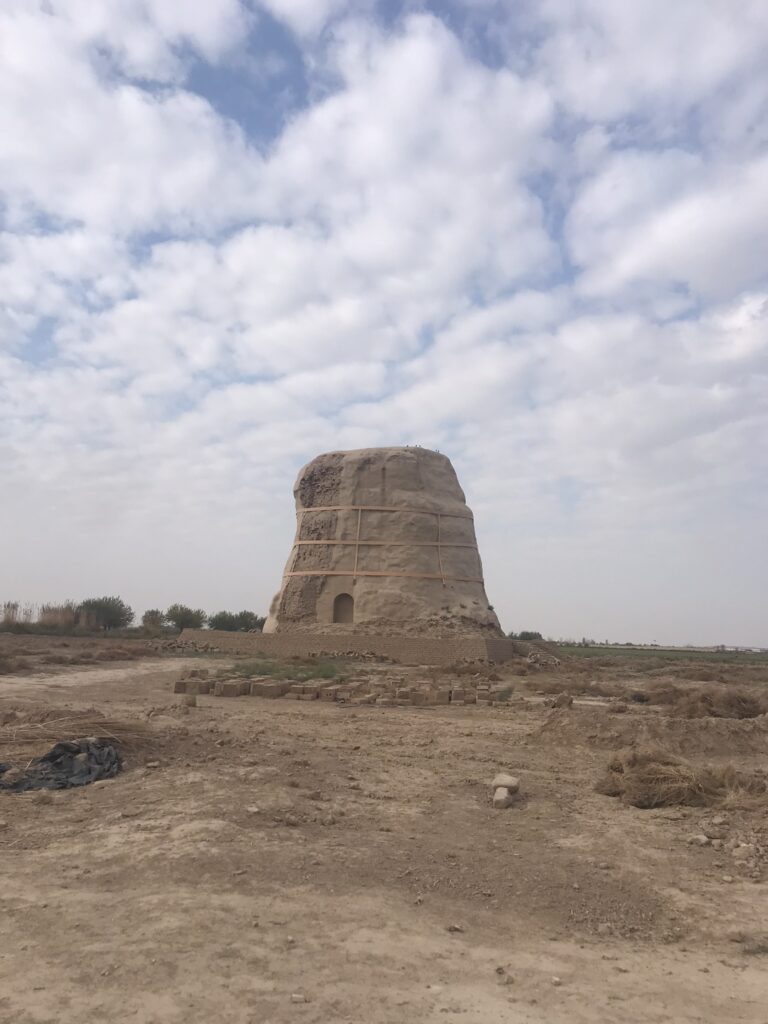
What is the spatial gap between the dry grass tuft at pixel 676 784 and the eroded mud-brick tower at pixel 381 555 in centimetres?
1558

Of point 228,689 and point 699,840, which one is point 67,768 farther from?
point 228,689

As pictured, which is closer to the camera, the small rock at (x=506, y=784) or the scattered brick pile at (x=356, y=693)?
the small rock at (x=506, y=784)

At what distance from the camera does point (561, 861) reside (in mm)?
4641

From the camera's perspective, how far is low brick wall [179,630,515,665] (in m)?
20.0

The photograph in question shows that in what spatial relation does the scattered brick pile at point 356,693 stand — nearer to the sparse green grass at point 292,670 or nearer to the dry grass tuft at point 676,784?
the sparse green grass at point 292,670

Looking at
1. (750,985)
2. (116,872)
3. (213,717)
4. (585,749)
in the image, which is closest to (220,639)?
(213,717)

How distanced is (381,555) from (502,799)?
59.6 ft

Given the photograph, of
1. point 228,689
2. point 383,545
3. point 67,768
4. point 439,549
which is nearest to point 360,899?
point 67,768

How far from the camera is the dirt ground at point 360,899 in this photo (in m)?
2.92

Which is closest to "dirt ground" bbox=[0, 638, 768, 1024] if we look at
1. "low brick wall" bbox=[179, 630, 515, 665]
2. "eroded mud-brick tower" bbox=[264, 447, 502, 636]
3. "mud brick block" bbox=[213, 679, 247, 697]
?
"mud brick block" bbox=[213, 679, 247, 697]

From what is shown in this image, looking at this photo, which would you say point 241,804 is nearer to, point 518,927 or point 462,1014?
point 518,927

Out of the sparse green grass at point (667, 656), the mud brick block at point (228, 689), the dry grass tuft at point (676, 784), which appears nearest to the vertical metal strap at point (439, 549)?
the sparse green grass at point (667, 656)

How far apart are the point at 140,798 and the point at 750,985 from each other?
397 centimetres

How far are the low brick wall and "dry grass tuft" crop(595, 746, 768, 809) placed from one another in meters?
12.9
